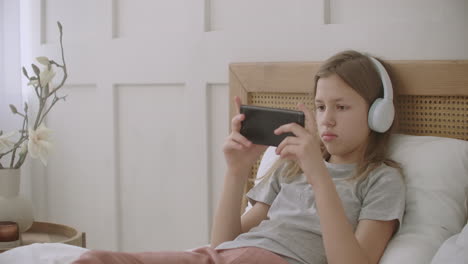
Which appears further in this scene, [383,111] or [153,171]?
[153,171]

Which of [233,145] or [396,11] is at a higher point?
[396,11]

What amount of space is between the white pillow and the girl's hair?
0.04 meters

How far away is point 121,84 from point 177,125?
269mm

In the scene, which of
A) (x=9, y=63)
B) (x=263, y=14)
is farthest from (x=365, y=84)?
(x=9, y=63)

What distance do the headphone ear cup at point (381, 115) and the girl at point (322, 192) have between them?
0.8 inches

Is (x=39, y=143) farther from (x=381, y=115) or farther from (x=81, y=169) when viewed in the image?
(x=381, y=115)

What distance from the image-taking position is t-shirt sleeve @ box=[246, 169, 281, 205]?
4.96ft

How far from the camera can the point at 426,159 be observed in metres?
1.37

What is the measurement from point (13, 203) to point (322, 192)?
1.07m

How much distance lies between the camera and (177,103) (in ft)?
6.93

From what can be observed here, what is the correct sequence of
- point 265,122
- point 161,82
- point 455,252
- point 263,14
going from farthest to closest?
point 161,82 < point 263,14 < point 265,122 < point 455,252

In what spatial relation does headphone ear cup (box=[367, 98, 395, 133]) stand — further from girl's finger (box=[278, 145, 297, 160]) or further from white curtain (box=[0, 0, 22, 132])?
white curtain (box=[0, 0, 22, 132])

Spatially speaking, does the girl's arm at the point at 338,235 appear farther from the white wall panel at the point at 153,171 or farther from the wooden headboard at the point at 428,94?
the white wall panel at the point at 153,171

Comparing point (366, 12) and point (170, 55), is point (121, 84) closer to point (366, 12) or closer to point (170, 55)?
point (170, 55)
